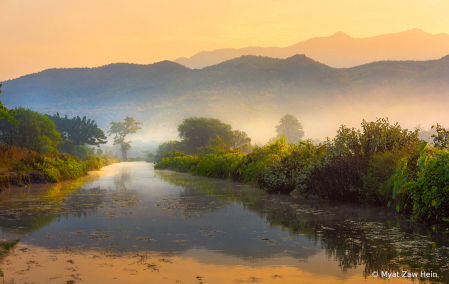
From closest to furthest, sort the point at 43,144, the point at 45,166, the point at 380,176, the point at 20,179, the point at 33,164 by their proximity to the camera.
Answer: the point at 380,176 < the point at 20,179 < the point at 33,164 < the point at 45,166 < the point at 43,144

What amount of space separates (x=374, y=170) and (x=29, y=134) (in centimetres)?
3376

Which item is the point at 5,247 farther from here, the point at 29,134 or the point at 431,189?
the point at 29,134

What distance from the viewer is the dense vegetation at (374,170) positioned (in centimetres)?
786

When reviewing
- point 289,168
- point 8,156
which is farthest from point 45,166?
point 289,168

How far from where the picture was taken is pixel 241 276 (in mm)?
4957

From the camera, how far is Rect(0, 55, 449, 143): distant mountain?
516 ft

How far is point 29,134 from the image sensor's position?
36219 mm

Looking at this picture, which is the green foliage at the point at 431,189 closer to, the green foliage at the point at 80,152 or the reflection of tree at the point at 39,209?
the reflection of tree at the point at 39,209

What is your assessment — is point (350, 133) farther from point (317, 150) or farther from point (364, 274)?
point (364, 274)

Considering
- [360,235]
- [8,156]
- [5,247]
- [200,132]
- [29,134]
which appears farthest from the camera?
[200,132]

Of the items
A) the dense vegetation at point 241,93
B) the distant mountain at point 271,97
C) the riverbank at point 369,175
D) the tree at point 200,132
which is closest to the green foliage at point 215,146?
the tree at point 200,132

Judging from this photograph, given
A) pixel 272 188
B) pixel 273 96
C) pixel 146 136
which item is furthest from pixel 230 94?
pixel 272 188

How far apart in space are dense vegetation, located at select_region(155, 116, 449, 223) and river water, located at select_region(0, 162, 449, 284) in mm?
615

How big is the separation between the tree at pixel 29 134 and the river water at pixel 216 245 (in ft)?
87.5
